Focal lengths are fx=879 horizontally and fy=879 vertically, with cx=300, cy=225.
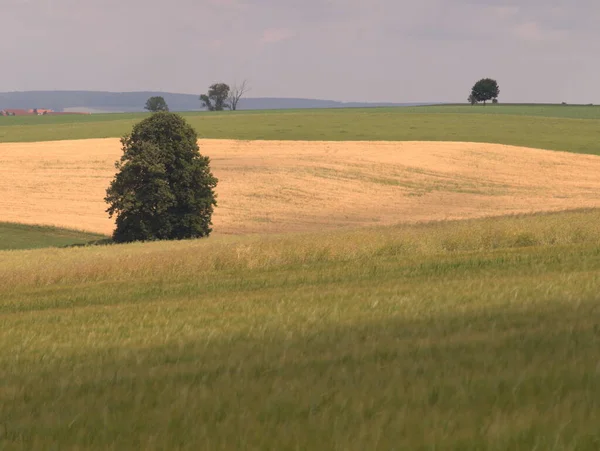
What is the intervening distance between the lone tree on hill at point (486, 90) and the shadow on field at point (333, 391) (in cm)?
15076

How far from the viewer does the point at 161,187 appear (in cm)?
3956

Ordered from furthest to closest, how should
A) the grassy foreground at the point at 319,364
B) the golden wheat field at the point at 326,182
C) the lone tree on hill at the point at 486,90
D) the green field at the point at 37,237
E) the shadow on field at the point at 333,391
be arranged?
the lone tree on hill at the point at 486,90
the golden wheat field at the point at 326,182
the green field at the point at 37,237
the grassy foreground at the point at 319,364
the shadow on field at the point at 333,391

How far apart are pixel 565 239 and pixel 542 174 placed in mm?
45200

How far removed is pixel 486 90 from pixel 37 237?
122865 millimetres

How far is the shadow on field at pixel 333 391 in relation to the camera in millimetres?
4520

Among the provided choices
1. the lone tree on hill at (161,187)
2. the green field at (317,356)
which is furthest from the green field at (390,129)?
the green field at (317,356)

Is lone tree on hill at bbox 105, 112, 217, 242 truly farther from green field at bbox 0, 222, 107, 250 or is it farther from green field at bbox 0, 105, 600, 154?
green field at bbox 0, 105, 600, 154

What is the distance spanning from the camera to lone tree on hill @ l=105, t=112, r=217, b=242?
131ft

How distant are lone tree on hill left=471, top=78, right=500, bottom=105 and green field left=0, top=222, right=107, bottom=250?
120709 mm

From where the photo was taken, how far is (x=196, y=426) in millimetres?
4930

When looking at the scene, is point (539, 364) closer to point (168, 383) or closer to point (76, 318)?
point (168, 383)

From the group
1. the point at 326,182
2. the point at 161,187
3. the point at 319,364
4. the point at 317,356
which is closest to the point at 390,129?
the point at 326,182

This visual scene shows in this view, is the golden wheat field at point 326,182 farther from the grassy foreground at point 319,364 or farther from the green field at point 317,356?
the grassy foreground at point 319,364

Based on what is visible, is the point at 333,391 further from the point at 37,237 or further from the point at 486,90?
the point at 486,90
